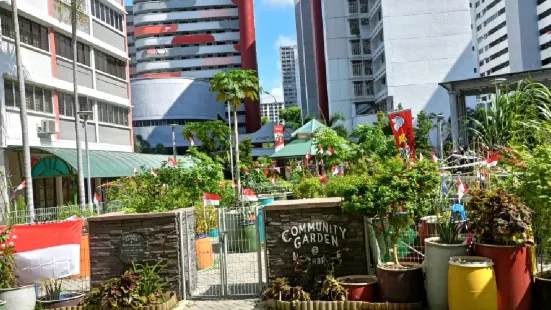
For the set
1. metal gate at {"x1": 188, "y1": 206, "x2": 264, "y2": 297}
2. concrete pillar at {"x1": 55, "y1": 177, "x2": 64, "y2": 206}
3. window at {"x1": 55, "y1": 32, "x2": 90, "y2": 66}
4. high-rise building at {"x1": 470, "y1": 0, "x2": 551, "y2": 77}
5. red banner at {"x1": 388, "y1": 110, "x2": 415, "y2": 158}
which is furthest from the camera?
high-rise building at {"x1": 470, "y1": 0, "x2": 551, "y2": 77}

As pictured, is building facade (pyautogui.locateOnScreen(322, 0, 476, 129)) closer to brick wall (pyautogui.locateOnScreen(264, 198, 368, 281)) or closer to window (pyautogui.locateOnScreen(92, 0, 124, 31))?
window (pyautogui.locateOnScreen(92, 0, 124, 31))

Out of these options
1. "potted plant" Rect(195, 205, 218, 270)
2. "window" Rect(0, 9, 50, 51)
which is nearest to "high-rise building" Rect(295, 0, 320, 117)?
"window" Rect(0, 9, 50, 51)

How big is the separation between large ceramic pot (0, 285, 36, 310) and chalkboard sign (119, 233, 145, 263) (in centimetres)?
143

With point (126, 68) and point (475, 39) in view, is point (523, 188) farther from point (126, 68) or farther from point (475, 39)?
point (475, 39)

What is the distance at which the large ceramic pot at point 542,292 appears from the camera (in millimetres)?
6117

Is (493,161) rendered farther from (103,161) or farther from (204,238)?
(103,161)

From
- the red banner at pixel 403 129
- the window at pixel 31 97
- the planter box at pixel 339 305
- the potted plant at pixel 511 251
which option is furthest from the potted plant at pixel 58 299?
the window at pixel 31 97

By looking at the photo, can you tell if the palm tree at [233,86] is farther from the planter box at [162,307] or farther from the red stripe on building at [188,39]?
the red stripe on building at [188,39]

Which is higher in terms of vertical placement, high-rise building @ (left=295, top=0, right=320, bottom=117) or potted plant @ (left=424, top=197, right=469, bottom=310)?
high-rise building @ (left=295, top=0, right=320, bottom=117)

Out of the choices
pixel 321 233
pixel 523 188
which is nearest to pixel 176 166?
pixel 321 233

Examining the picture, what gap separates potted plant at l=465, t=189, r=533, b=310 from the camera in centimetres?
618

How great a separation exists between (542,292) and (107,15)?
29.7 m

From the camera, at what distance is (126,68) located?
33.2m

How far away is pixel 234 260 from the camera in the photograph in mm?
9719
